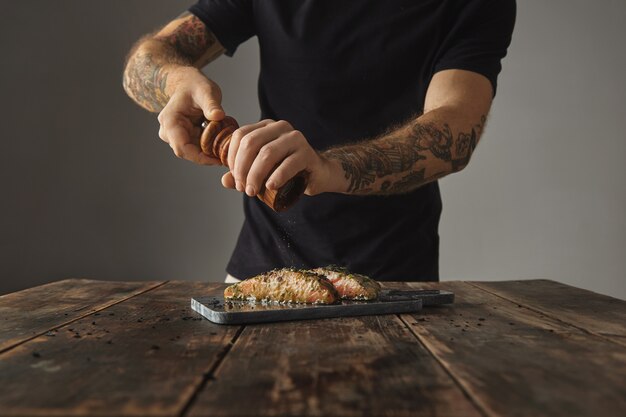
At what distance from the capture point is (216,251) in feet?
11.6

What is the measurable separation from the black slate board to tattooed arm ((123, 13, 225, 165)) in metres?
0.41

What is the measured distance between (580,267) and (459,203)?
0.71 metres

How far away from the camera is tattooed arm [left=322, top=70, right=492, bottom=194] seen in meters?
1.48

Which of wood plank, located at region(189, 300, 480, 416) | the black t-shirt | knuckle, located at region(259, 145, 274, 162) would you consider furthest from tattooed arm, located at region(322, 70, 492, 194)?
wood plank, located at region(189, 300, 480, 416)

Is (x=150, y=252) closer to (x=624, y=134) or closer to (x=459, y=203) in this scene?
(x=459, y=203)

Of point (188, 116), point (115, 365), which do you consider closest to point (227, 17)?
point (188, 116)

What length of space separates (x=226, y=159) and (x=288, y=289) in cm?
30

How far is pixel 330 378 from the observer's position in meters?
0.77

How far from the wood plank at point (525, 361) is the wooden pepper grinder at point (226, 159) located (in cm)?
32

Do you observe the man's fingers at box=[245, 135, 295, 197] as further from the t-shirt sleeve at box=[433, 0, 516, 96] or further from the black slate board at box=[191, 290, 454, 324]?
the t-shirt sleeve at box=[433, 0, 516, 96]

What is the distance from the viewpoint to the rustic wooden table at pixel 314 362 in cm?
68

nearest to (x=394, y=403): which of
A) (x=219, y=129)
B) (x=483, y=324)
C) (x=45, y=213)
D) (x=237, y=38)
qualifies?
(x=483, y=324)

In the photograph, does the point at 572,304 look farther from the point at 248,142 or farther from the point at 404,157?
the point at 248,142

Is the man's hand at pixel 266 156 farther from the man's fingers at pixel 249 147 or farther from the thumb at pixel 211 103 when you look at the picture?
the thumb at pixel 211 103
